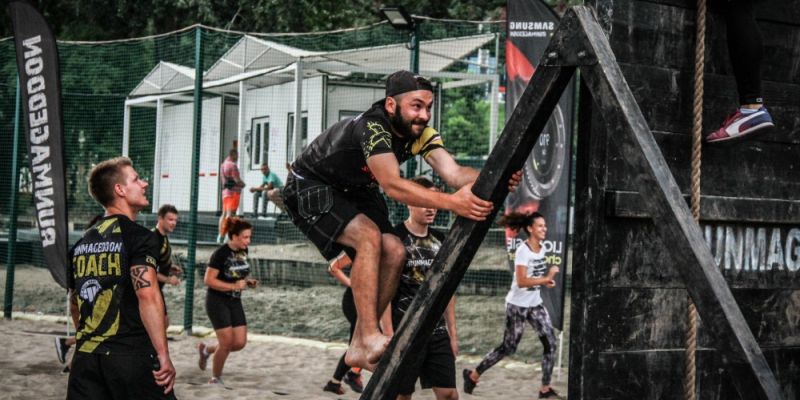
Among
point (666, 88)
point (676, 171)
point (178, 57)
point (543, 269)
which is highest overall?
point (178, 57)

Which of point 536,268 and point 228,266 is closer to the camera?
A: point 228,266

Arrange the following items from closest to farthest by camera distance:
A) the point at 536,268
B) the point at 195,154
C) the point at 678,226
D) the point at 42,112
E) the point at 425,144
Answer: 1. the point at 678,226
2. the point at 425,144
3. the point at 536,268
4. the point at 42,112
5. the point at 195,154

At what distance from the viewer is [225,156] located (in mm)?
19094

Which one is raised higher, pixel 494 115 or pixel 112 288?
pixel 494 115

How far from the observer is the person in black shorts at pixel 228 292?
8.99 meters

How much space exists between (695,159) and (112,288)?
9.83 feet

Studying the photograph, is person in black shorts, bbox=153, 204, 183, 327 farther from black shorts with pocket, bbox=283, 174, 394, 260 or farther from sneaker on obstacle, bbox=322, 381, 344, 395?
black shorts with pocket, bbox=283, 174, 394, 260

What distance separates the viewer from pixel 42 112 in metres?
10.6

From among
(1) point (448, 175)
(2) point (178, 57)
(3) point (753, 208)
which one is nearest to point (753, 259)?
(3) point (753, 208)

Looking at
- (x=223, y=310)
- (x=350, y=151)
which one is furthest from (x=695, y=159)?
(x=223, y=310)

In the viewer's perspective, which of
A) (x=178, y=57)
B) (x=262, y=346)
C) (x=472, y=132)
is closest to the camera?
(x=262, y=346)

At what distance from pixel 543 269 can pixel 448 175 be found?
4.79m

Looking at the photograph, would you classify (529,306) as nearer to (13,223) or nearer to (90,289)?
(90,289)

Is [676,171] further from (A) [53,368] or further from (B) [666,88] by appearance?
(A) [53,368]
